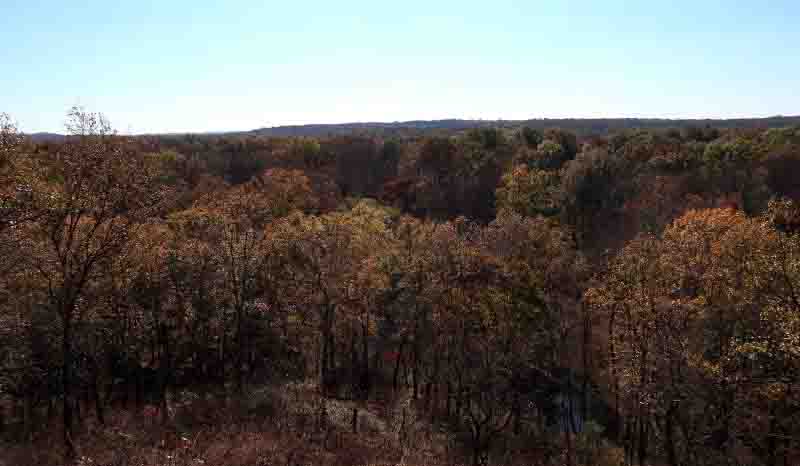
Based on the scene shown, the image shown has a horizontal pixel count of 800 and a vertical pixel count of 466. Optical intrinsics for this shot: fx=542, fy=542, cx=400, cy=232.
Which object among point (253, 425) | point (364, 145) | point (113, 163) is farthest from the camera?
point (364, 145)

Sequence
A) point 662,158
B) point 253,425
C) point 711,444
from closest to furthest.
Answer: point 253,425, point 711,444, point 662,158

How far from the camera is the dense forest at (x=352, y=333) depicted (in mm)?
17891

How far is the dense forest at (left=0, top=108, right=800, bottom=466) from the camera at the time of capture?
1789 centimetres

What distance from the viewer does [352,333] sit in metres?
32.2

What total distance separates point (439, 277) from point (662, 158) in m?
52.7

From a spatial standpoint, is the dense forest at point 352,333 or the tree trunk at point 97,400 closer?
the dense forest at point 352,333

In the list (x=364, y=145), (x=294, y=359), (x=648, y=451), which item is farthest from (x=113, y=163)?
(x=364, y=145)

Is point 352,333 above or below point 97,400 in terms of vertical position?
below

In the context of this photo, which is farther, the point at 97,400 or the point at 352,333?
the point at 352,333

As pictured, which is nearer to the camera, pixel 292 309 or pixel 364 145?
pixel 292 309

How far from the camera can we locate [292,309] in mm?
28219

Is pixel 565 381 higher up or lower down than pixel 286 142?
lower down

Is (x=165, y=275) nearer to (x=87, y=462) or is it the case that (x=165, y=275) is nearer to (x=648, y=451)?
(x=87, y=462)

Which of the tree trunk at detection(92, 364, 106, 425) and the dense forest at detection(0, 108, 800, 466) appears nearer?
the dense forest at detection(0, 108, 800, 466)
